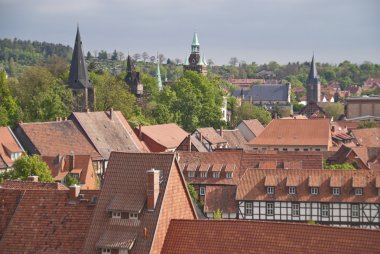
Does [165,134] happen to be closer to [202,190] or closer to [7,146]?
[7,146]

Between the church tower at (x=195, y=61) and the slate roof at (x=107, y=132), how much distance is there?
8807 cm

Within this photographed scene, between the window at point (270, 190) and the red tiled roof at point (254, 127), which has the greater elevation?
the window at point (270, 190)

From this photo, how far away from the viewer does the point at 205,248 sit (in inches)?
1313

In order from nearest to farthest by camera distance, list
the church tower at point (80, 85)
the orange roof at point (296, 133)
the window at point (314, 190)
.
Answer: the window at point (314, 190), the orange roof at point (296, 133), the church tower at point (80, 85)

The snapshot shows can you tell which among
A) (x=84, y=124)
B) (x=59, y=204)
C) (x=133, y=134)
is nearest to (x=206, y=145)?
(x=133, y=134)

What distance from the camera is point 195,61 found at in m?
185

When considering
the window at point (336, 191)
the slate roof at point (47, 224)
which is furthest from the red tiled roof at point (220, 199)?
the slate roof at point (47, 224)

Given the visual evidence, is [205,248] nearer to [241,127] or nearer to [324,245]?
[324,245]

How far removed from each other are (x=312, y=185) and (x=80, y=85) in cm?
5881

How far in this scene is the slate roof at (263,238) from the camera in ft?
103

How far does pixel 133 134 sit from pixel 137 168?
5852 centimetres

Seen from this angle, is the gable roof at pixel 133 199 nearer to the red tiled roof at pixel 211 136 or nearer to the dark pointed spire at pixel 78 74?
the red tiled roof at pixel 211 136

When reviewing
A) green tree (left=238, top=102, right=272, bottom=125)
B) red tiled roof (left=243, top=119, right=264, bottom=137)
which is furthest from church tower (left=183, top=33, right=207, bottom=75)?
red tiled roof (left=243, top=119, right=264, bottom=137)

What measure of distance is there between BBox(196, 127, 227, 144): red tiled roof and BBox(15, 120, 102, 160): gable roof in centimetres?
2012
